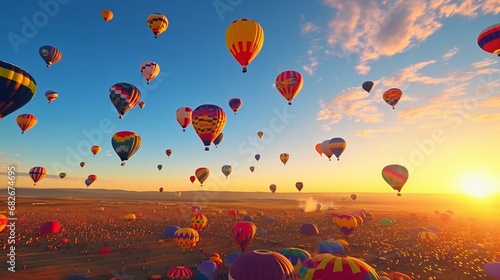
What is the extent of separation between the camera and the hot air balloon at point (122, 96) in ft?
96.7

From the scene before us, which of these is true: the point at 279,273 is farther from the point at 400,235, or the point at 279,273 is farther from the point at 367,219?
the point at 367,219

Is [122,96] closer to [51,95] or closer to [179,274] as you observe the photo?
[179,274]

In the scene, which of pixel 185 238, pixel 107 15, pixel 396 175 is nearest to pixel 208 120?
pixel 185 238

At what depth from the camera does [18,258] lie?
19.6 m

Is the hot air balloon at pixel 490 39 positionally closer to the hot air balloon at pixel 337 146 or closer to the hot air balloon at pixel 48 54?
the hot air balloon at pixel 337 146

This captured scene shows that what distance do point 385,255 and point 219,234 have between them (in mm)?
17381

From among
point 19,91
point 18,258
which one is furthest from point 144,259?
point 19,91

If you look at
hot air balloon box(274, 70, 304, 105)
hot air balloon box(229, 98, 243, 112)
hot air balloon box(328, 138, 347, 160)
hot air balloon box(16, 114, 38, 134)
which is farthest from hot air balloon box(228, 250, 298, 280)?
hot air balloon box(16, 114, 38, 134)

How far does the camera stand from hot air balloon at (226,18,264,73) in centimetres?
2348

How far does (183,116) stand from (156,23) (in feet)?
38.5

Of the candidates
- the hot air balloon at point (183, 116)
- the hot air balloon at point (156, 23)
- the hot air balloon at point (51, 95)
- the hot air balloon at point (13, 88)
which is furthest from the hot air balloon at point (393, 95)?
the hot air balloon at point (51, 95)

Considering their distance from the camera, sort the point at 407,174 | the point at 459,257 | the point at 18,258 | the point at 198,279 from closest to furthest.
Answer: the point at 198,279
the point at 18,258
the point at 459,257
the point at 407,174

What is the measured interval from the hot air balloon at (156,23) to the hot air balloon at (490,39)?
35001mm

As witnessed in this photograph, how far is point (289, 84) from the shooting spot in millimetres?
30000
